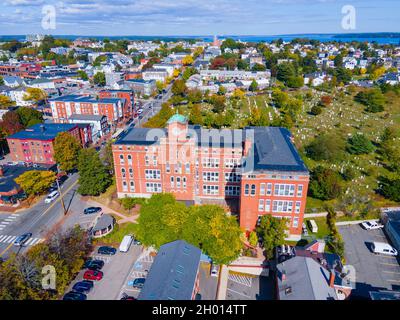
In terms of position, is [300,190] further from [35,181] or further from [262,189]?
[35,181]

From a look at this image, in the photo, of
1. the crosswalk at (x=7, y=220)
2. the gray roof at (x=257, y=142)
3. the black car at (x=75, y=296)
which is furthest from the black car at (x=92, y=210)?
the black car at (x=75, y=296)

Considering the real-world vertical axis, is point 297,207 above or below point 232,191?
above

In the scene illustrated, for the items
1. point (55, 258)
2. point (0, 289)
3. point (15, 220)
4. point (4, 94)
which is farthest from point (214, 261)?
point (4, 94)

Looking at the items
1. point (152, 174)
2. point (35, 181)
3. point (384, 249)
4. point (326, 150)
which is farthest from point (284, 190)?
point (35, 181)

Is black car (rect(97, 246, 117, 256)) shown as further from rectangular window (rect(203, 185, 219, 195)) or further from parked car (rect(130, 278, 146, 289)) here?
rectangular window (rect(203, 185, 219, 195))

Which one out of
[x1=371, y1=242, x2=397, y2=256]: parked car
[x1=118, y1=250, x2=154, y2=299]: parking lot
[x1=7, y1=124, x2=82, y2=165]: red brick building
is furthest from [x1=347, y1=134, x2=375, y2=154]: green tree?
[x1=7, y1=124, x2=82, y2=165]: red brick building

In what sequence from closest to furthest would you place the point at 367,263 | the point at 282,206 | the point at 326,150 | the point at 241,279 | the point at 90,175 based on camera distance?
the point at 241,279
the point at 367,263
the point at 282,206
the point at 90,175
the point at 326,150

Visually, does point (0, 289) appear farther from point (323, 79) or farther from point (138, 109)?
point (323, 79)
